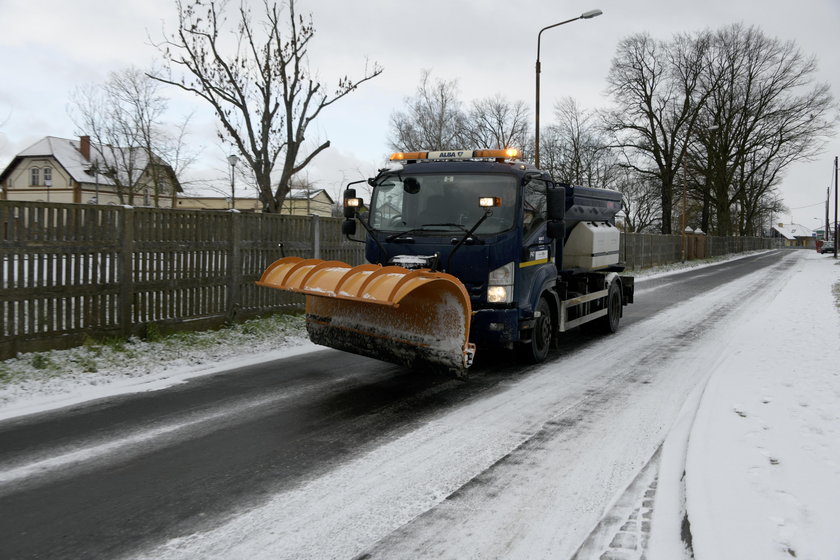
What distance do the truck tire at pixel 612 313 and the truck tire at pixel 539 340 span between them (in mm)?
2705

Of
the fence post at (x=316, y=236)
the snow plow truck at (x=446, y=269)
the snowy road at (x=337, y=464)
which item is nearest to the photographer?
the snowy road at (x=337, y=464)

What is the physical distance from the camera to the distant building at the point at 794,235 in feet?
566

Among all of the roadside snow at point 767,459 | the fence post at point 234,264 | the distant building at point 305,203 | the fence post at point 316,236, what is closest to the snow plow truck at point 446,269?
the roadside snow at point 767,459

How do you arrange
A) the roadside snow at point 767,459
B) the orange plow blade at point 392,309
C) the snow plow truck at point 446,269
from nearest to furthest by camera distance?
the roadside snow at point 767,459 < the orange plow blade at point 392,309 < the snow plow truck at point 446,269

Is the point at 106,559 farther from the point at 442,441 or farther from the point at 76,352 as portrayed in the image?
the point at 76,352

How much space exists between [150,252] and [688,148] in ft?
156


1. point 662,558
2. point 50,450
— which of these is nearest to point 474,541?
point 662,558

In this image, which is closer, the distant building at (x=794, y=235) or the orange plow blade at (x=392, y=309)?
the orange plow blade at (x=392, y=309)

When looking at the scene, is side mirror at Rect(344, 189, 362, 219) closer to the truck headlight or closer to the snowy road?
the snowy road

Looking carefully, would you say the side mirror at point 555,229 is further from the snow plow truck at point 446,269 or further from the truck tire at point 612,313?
the truck tire at point 612,313

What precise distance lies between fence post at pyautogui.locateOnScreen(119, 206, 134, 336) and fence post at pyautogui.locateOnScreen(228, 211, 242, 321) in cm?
182

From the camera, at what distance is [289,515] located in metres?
3.60

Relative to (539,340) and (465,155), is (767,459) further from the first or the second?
(465,155)

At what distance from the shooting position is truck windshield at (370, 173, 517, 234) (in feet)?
23.0
